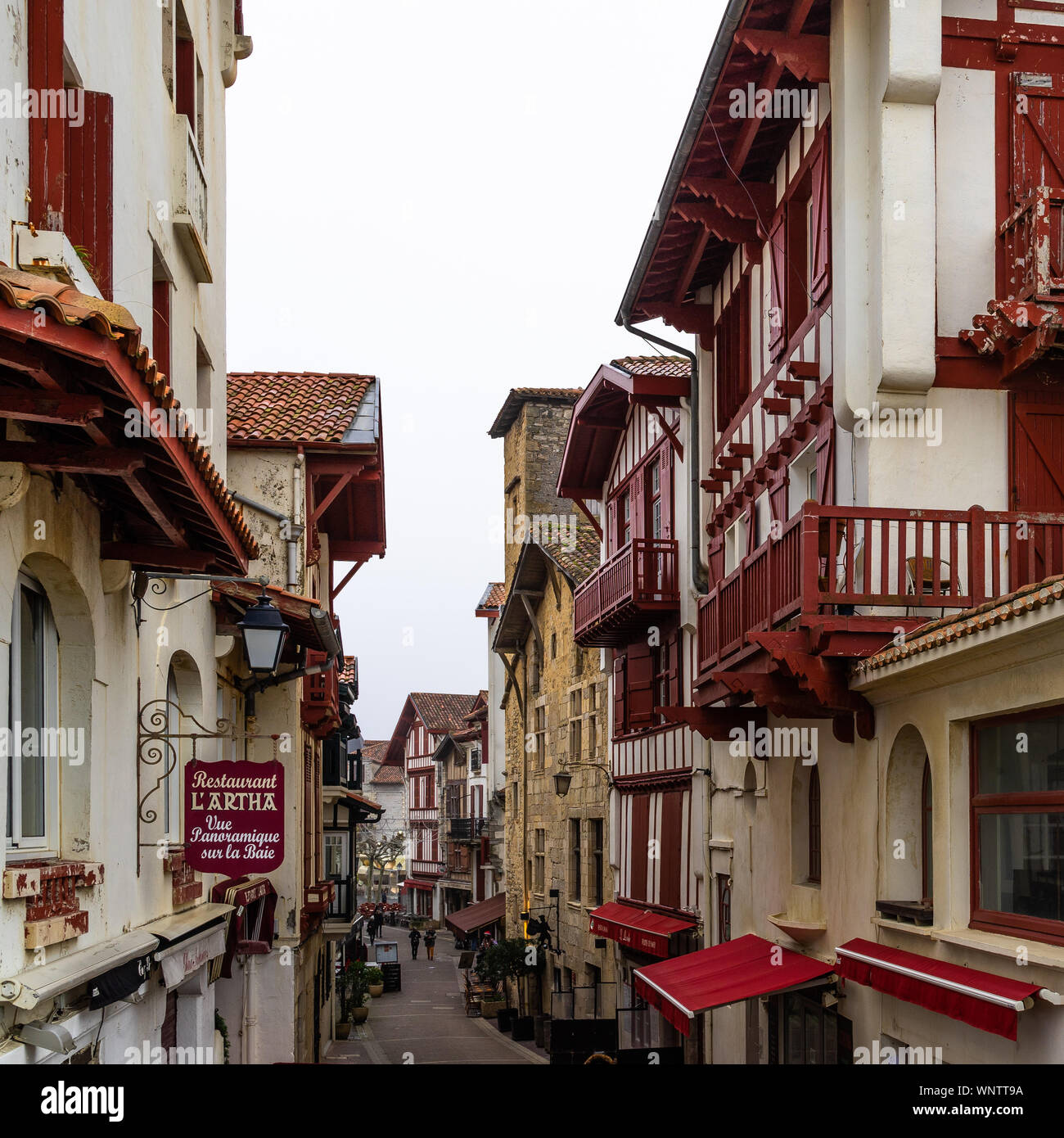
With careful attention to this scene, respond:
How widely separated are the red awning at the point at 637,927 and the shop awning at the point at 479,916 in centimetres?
1583

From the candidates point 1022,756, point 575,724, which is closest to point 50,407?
point 1022,756

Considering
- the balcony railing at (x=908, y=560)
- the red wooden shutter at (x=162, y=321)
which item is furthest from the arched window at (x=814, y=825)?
the red wooden shutter at (x=162, y=321)

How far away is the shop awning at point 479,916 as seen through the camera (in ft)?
132

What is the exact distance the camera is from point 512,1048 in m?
30.0

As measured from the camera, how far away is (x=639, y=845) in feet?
76.3

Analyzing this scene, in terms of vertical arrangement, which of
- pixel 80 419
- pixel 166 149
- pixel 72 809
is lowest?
pixel 72 809

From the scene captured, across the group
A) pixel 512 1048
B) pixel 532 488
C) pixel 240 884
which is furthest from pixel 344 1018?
pixel 240 884

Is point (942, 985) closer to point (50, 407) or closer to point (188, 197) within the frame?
point (50, 407)

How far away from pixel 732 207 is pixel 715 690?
496 cm

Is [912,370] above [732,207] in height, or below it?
below

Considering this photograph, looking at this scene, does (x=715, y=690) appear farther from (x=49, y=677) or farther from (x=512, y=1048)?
(x=512, y=1048)

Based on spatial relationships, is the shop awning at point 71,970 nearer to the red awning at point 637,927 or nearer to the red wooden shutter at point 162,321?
the red wooden shutter at point 162,321

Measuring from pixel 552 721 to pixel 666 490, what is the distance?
10921mm

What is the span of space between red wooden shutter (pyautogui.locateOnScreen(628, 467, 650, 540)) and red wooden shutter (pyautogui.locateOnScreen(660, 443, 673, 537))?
968mm
